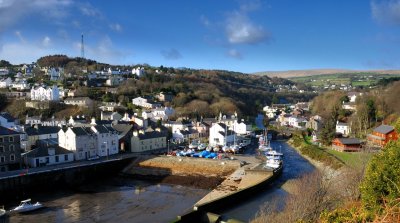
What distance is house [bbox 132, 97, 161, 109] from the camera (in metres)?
73.6

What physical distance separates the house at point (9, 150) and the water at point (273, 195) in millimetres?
19979

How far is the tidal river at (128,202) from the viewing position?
24.0 meters

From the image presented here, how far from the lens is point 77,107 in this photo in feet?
222

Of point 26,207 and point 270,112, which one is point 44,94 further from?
point 270,112

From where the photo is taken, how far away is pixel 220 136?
5038 centimetres

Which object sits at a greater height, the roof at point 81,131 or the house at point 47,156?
the roof at point 81,131

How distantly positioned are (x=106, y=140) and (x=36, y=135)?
8.82 m

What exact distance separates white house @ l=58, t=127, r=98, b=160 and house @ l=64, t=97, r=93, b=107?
29822mm

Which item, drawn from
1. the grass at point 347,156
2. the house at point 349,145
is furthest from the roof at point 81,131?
the house at point 349,145

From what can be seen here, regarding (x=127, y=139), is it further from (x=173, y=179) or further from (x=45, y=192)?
(x=45, y=192)

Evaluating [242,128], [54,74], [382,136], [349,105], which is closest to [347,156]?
[382,136]

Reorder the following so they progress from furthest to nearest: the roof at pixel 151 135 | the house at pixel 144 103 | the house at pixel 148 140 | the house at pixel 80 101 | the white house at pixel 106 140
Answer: the house at pixel 144 103 < the house at pixel 80 101 < the roof at pixel 151 135 < the house at pixel 148 140 < the white house at pixel 106 140

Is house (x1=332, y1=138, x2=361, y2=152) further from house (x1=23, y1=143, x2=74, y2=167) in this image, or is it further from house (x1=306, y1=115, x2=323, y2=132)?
house (x1=23, y1=143, x2=74, y2=167)

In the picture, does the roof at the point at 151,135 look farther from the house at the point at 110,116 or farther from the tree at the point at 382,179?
the tree at the point at 382,179
